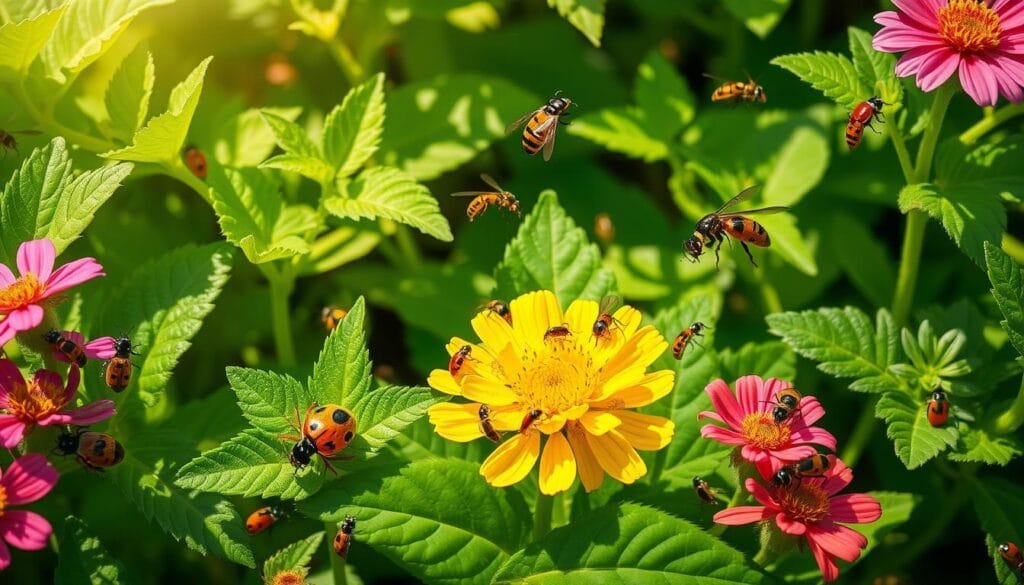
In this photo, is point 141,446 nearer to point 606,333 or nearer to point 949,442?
point 606,333

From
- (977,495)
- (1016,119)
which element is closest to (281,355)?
(977,495)

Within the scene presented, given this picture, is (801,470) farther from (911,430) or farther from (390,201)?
(390,201)

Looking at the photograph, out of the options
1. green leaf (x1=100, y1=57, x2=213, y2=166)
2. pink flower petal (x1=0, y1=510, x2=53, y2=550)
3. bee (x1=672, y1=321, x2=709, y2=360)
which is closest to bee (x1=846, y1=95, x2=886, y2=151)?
bee (x1=672, y1=321, x2=709, y2=360)

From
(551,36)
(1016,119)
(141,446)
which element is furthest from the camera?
(551,36)

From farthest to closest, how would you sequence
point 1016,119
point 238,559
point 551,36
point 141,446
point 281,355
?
point 551,36 → point 1016,119 → point 281,355 → point 141,446 → point 238,559

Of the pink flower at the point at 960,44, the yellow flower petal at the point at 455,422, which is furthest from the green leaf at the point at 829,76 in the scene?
the yellow flower petal at the point at 455,422

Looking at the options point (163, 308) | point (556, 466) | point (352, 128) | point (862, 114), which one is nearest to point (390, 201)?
point (352, 128)
